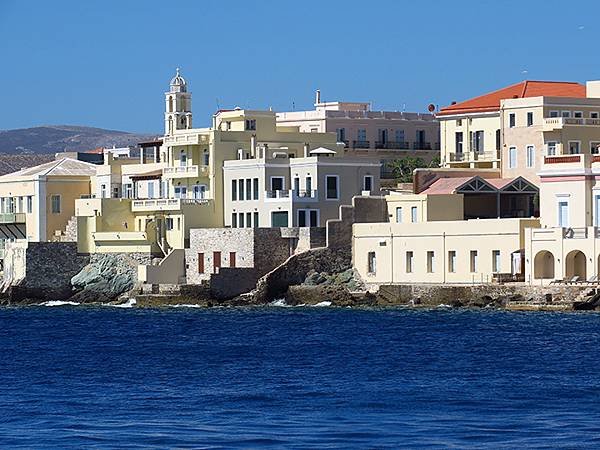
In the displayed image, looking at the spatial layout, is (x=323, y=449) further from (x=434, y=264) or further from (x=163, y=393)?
(x=434, y=264)

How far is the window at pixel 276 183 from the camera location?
90875 mm

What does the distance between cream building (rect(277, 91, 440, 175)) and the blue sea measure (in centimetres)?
2720

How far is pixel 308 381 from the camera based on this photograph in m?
50.3

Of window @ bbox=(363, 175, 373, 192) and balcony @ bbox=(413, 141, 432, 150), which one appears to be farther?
balcony @ bbox=(413, 141, 432, 150)

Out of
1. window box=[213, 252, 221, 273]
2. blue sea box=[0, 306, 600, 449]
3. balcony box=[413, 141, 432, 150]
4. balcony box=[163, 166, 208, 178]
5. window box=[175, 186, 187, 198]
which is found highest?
balcony box=[413, 141, 432, 150]

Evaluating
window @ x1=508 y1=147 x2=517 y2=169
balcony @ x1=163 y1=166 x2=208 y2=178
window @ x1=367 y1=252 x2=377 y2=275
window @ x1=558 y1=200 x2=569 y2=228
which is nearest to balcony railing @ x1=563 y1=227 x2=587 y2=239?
window @ x1=558 y1=200 x2=569 y2=228

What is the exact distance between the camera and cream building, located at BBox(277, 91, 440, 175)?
105 m

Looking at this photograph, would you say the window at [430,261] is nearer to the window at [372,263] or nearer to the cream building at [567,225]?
the window at [372,263]

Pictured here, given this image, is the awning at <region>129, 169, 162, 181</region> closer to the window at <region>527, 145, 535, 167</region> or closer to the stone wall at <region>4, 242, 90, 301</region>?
the stone wall at <region>4, 242, 90, 301</region>

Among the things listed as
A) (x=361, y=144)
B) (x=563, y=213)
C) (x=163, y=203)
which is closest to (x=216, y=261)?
(x=163, y=203)

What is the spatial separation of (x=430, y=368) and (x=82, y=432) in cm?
1611

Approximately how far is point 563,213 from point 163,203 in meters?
23.6

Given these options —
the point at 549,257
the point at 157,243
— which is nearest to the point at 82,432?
the point at 549,257

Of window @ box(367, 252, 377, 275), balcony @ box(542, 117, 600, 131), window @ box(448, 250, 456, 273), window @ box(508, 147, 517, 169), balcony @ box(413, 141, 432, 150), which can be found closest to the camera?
window @ box(448, 250, 456, 273)
